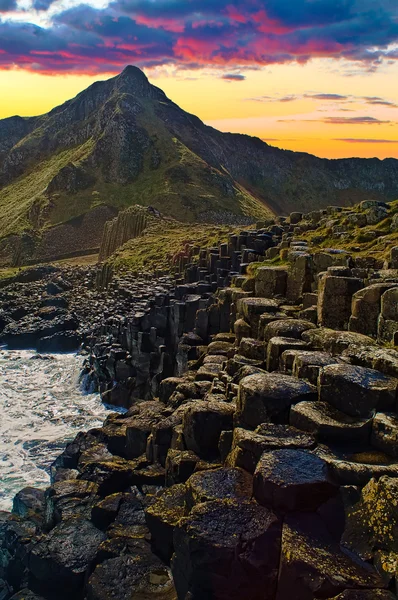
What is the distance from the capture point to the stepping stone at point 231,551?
854 cm

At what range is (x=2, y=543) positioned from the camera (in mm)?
15180

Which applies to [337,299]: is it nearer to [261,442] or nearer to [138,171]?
[261,442]

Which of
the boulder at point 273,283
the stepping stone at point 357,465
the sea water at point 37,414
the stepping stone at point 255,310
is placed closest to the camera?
the stepping stone at point 357,465

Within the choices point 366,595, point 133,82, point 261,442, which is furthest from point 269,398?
point 133,82

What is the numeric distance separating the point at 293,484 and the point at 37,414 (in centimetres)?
2436

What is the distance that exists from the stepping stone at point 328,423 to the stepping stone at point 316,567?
1980 millimetres

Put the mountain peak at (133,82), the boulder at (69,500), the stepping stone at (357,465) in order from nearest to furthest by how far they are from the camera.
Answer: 1. the stepping stone at (357,465)
2. the boulder at (69,500)
3. the mountain peak at (133,82)

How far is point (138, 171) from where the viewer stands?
404ft

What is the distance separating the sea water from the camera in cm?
2275

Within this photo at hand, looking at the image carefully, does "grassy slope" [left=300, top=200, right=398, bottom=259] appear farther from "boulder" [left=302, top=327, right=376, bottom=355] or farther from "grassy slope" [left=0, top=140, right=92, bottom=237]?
"grassy slope" [left=0, top=140, right=92, bottom=237]

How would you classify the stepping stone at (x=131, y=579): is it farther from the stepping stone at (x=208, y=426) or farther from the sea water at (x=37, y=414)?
the sea water at (x=37, y=414)

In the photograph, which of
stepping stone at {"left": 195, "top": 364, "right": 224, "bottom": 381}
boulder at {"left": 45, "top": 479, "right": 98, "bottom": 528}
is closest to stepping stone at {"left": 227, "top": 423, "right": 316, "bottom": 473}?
boulder at {"left": 45, "top": 479, "right": 98, "bottom": 528}

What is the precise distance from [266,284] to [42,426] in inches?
558

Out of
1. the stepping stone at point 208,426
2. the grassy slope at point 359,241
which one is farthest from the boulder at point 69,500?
the grassy slope at point 359,241
